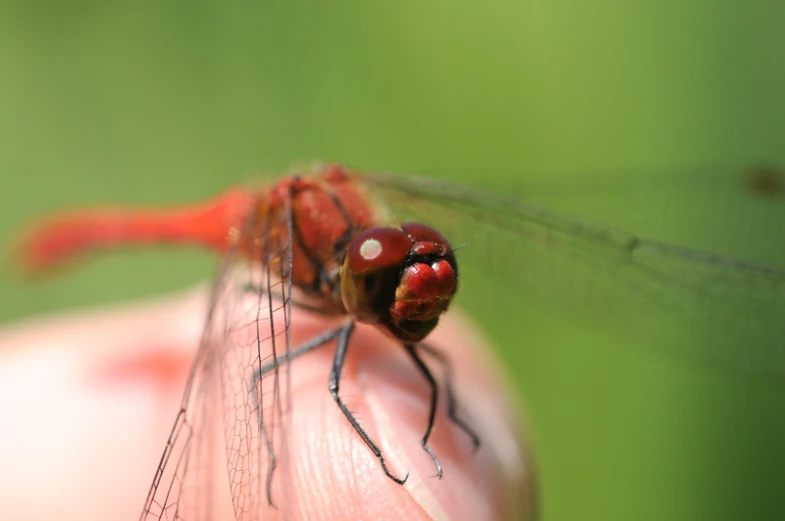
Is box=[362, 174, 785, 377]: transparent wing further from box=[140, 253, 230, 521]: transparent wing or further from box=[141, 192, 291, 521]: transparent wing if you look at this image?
box=[140, 253, 230, 521]: transparent wing

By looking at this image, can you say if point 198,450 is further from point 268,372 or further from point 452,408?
point 452,408

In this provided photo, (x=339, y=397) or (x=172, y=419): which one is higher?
(x=339, y=397)

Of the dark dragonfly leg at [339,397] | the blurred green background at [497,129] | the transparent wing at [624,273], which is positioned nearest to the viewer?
the dark dragonfly leg at [339,397]

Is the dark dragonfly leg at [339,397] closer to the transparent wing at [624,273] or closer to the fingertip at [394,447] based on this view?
the fingertip at [394,447]

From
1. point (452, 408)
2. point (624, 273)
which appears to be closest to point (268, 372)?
point (452, 408)

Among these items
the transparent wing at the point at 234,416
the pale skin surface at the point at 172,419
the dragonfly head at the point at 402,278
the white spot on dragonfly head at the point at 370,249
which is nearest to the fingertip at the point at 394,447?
the pale skin surface at the point at 172,419

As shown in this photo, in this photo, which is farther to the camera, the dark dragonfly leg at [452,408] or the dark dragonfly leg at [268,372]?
the dark dragonfly leg at [452,408]

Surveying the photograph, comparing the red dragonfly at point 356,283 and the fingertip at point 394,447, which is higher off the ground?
the red dragonfly at point 356,283
